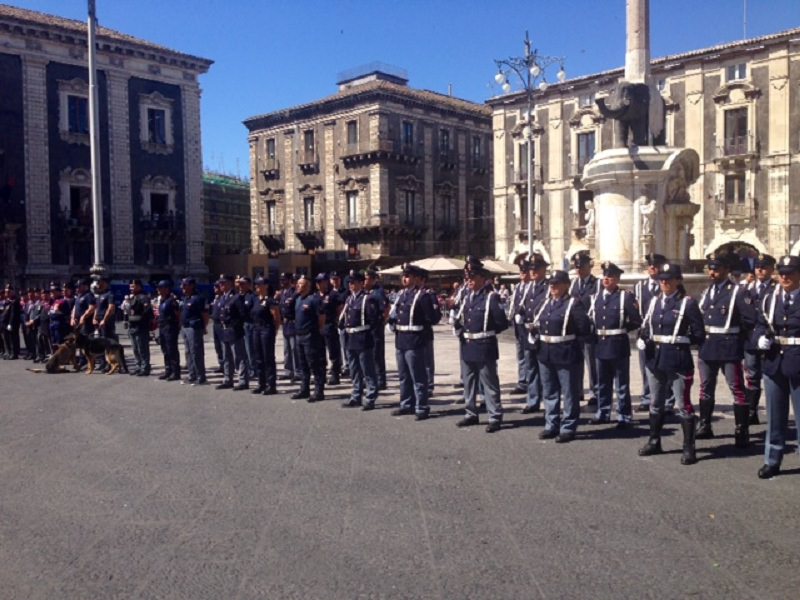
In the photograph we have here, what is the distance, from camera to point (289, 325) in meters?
12.9

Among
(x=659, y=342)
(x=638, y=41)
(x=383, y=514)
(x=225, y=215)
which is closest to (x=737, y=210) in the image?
(x=638, y=41)

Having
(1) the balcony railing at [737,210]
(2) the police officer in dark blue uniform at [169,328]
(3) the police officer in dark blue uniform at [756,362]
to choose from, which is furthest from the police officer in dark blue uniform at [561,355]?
(1) the balcony railing at [737,210]

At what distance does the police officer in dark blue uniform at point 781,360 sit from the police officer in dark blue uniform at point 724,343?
79cm

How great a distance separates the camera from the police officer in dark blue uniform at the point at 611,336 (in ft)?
29.5

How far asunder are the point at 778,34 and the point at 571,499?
3808 centimetres

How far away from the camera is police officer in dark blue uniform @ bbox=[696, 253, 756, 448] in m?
7.72

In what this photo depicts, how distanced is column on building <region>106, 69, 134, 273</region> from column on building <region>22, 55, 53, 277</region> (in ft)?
10.8

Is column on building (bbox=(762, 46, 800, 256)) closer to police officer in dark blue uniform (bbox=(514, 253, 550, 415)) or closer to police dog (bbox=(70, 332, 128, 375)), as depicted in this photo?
police officer in dark blue uniform (bbox=(514, 253, 550, 415))

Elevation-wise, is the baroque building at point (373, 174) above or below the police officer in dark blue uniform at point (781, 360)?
above

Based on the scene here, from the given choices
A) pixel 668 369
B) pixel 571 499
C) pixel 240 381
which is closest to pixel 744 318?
pixel 668 369

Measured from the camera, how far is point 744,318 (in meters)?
7.57

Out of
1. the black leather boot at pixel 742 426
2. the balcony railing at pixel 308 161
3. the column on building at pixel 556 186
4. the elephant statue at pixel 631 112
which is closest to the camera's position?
the black leather boot at pixel 742 426

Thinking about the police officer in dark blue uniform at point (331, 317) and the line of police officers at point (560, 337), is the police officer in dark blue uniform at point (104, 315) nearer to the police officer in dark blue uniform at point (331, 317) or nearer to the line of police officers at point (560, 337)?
the line of police officers at point (560, 337)

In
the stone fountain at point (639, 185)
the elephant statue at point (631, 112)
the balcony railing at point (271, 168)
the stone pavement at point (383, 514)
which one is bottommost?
the stone pavement at point (383, 514)
